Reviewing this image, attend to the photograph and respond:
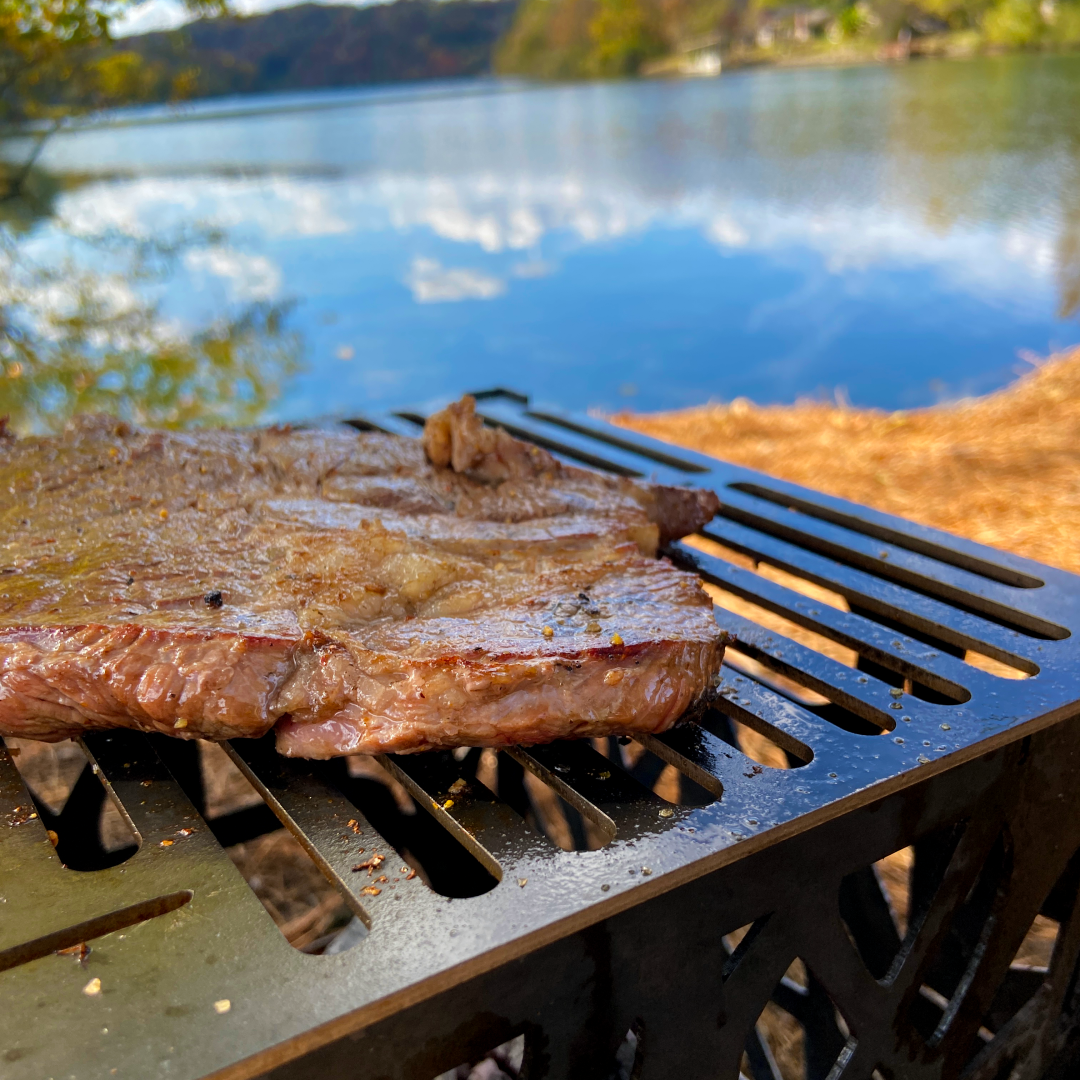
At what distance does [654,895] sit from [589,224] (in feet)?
40.1

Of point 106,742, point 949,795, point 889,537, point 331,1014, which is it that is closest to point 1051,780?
point 949,795

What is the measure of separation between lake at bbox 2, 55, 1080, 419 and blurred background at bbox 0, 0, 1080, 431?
0.05 metres

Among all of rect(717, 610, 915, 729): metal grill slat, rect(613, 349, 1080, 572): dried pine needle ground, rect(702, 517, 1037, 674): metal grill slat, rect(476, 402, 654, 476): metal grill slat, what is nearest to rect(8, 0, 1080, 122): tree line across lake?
rect(613, 349, 1080, 572): dried pine needle ground

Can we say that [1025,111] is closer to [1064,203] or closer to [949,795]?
[1064,203]

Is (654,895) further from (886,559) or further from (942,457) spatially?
(942,457)

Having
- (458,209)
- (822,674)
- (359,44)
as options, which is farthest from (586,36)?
(822,674)

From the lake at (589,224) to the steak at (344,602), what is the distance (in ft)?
12.3

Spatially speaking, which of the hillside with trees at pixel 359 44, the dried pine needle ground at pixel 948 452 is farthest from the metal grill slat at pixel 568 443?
the hillside with trees at pixel 359 44

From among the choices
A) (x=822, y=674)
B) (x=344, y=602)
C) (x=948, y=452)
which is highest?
(x=344, y=602)

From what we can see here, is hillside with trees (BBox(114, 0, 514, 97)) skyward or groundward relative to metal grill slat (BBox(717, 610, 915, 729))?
skyward

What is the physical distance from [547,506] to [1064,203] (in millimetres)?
13648

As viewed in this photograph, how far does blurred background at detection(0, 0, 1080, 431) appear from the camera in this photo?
30.4 ft

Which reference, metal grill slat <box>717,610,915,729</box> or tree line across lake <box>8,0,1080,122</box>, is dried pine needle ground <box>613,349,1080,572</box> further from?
tree line across lake <box>8,0,1080,122</box>

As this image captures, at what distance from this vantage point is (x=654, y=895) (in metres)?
1.19
